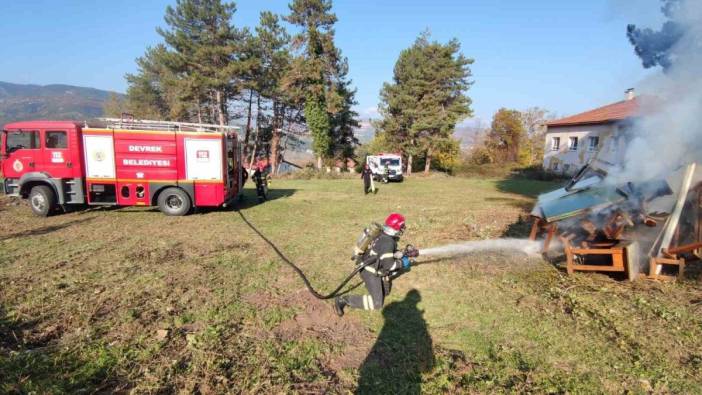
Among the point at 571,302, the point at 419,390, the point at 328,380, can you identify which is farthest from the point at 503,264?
the point at 328,380

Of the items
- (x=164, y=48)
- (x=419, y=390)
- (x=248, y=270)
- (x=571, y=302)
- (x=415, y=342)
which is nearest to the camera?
(x=419, y=390)

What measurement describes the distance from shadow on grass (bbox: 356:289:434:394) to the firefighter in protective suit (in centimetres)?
40

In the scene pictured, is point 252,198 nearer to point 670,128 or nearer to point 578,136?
point 670,128

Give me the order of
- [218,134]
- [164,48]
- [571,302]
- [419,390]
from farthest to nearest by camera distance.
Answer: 1. [164,48]
2. [218,134]
3. [571,302]
4. [419,390]

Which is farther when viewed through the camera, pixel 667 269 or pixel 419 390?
pixel 667 269

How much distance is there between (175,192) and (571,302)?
37.7 feet

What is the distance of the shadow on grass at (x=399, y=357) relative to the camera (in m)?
3.76

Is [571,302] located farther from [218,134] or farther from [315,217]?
[218,134]

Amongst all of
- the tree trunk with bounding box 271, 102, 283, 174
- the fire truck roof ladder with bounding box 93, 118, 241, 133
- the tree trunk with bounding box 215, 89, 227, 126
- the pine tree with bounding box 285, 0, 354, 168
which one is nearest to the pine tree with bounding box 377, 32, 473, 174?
the pine tree with bounding box 285, 0, 354, 168

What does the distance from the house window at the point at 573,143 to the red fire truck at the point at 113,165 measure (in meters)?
30.2

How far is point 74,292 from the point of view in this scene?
5.76 metres

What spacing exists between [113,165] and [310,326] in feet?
33.3

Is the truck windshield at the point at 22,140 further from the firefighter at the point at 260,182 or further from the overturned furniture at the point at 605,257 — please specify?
the overturned furniture at the point at 605,257

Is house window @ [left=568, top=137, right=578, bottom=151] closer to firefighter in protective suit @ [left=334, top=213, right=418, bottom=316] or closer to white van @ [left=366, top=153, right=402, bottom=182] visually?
white van @ [left=366, top=153, right=402, bottom=182]
